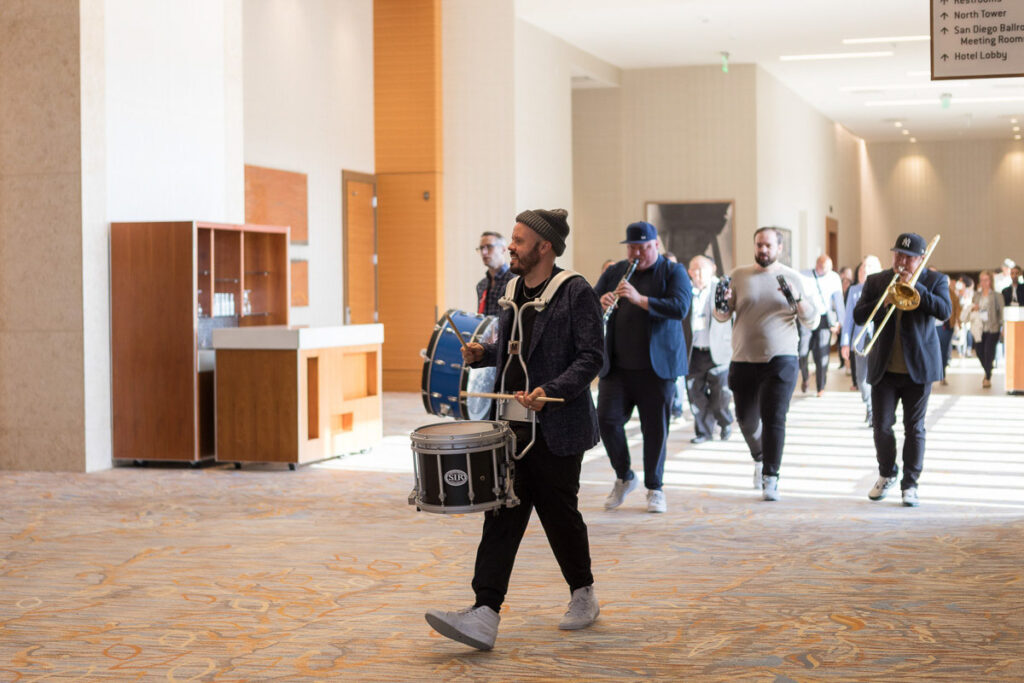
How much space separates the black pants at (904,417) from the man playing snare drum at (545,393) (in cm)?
321

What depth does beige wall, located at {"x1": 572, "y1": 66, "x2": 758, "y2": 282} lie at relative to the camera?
59.1ft

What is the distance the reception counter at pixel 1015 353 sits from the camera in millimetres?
15211

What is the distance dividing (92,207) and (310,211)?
4.25 metres

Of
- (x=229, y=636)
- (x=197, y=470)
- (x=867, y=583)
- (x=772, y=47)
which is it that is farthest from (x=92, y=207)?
(x=772, y=47)

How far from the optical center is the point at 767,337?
727cm

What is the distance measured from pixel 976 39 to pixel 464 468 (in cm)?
342

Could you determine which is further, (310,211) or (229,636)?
(310,211)

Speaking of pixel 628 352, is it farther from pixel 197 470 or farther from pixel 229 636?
pixel 197 470

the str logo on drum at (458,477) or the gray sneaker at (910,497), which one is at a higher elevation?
the str logo on drum at (458,477)

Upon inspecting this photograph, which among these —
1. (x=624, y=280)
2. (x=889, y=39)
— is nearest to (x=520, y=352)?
(x=624, y=280)

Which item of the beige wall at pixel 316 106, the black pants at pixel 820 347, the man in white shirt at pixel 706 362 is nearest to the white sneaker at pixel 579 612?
the man in white shirt at pixel 706 362

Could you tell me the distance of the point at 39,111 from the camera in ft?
29.4

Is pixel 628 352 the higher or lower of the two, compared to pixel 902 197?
lower

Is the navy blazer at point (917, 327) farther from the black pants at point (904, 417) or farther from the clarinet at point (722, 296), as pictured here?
the clarinet at point (722, 296)
